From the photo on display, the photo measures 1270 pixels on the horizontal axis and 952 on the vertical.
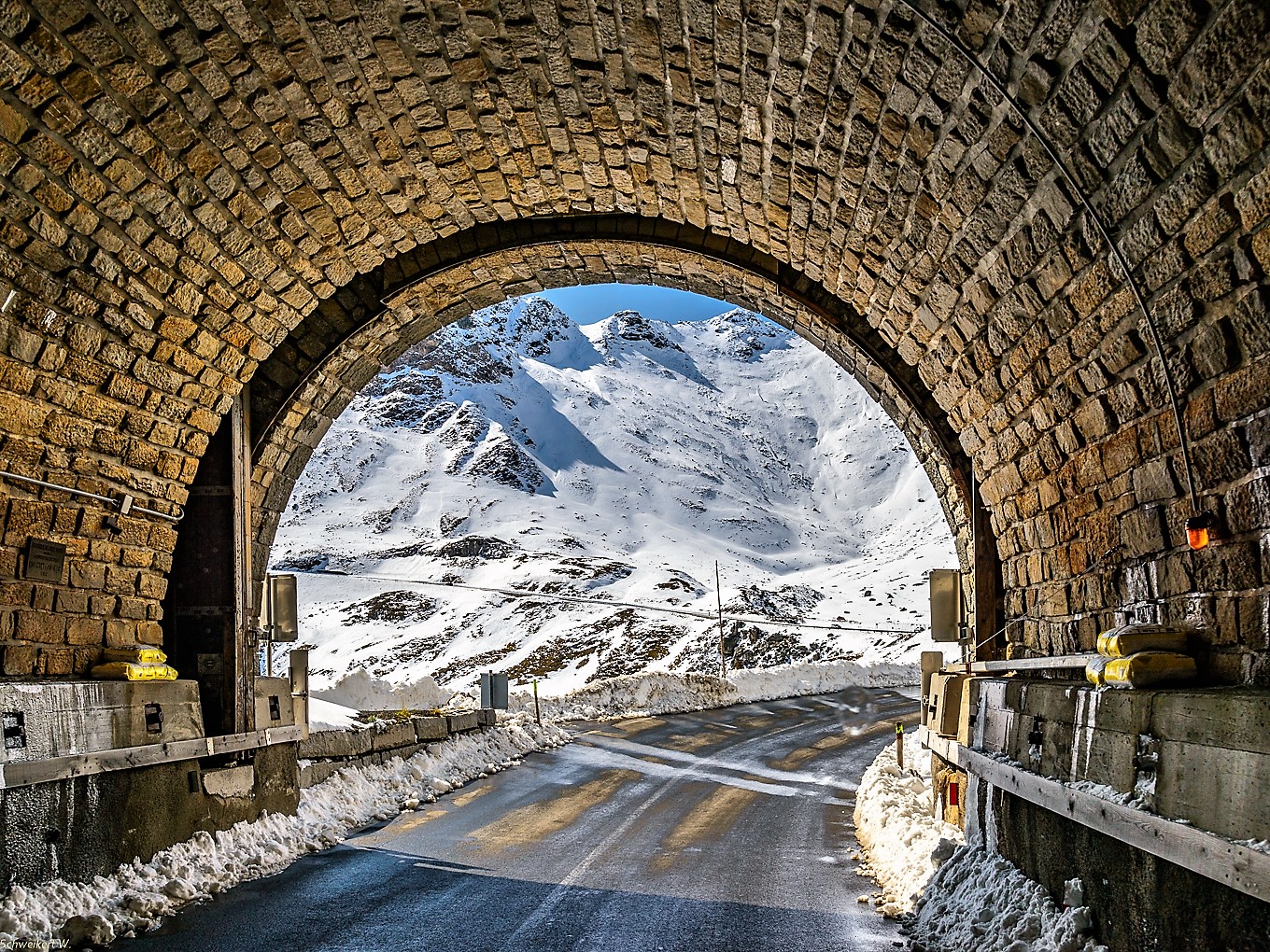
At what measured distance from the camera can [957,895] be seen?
6.28 metres

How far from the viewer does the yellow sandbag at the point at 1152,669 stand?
5066 millimetres

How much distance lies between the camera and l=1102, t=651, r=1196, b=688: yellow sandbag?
199 inches

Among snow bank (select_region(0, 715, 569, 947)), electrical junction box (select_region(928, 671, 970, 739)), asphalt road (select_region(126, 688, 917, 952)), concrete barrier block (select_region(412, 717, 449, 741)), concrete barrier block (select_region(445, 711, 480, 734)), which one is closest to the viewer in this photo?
asphalt road (select_region(126, 688, 917, 952))

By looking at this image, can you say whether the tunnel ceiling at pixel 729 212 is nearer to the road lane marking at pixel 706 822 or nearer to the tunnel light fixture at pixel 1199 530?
the tunnel light fixture at pixel 1199 530

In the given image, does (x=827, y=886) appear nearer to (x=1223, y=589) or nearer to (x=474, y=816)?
(x=1223, y=589)

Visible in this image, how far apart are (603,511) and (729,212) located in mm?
94145

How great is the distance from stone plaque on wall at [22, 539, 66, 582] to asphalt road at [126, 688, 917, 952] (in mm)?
2670

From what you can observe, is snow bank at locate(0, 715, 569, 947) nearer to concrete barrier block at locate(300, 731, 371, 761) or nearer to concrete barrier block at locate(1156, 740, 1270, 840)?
concrete barrier block at locate(300, 731, 371, 761)

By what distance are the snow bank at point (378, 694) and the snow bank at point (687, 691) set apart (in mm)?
2344

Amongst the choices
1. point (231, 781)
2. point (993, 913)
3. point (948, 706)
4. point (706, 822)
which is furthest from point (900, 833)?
point (231, 781)

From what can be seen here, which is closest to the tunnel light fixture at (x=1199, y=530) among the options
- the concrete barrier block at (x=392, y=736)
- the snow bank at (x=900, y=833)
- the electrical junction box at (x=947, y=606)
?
the snow bank at (x=900, y=833)

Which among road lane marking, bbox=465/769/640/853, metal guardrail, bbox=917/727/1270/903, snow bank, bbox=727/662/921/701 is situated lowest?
snow bank, bbox=727/662/921/701

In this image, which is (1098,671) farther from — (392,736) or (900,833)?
(392,736)

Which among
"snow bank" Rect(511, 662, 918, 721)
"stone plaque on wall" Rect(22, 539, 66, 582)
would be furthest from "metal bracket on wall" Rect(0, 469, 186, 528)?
"snow bank" Rect(511, 662, 918, 721)
